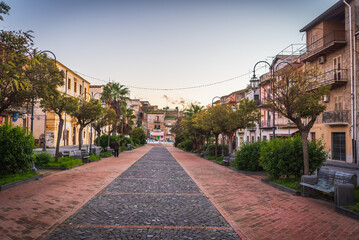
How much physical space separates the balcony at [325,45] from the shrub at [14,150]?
23907 mm

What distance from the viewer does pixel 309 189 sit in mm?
8672

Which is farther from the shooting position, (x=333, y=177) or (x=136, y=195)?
(x=136, y=195)

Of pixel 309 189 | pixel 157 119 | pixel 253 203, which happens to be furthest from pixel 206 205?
pixel 157 119

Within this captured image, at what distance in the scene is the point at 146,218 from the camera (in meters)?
6.32

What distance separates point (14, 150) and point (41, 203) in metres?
4.54

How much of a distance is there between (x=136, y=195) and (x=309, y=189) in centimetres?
513

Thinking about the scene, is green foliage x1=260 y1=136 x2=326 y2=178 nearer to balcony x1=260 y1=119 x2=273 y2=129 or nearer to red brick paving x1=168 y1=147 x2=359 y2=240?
red brick paving x1=168 y1=147 x2=359 y2=240

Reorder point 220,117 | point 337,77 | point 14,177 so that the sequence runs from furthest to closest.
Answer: point 337,77, point 220,117, point 14,177

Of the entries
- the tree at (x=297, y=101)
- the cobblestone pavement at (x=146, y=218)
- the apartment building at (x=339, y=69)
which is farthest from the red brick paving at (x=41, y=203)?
the apartment building at (x=339, y=69)

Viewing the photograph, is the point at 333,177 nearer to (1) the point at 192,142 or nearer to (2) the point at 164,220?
(2) the point at 164,220

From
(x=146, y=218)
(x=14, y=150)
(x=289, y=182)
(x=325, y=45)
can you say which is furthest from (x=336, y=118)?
(x=14, y=150)

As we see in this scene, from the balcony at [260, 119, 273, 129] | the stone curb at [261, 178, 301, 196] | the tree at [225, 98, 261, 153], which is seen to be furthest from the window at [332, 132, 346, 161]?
the stone curb at [261, 178, 301, 196]

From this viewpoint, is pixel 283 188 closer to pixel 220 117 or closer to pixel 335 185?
pixel 335 185

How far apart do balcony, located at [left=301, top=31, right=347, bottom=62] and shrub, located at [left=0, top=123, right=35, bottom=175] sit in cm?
2391
